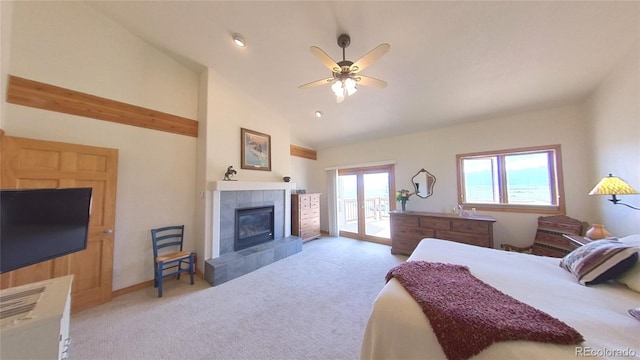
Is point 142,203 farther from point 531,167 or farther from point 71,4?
point 531,167

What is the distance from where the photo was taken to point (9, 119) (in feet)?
6.68

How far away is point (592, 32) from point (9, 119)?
5898 mm

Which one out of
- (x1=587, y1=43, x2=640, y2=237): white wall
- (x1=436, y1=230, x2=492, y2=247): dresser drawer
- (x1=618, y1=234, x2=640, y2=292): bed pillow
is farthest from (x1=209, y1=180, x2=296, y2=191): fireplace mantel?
(x1=587, y1=43, x2=640, y2=237): white wall

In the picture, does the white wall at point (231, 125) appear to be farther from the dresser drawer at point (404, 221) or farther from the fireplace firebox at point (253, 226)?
the dresser drawer at point (404, 221)

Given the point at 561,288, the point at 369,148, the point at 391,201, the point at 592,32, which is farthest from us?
the point at 369,148

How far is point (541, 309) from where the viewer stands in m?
1.08

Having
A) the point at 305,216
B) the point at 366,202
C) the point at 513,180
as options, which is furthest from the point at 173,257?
the point at 513,180

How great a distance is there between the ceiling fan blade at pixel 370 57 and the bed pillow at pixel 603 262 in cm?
214

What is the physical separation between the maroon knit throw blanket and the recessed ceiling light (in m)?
3.21

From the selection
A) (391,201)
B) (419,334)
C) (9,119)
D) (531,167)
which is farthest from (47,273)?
(531,167)

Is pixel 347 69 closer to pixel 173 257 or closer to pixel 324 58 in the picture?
pixel 324 58

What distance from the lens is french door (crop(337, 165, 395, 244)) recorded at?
4.79 metres

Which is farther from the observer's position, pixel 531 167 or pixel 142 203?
pixel 531 167

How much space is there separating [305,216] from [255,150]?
2.02 m
